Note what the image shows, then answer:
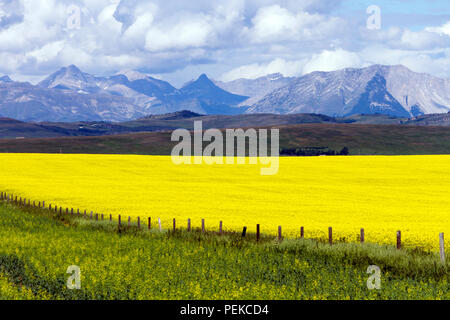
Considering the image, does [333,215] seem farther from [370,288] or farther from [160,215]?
[370,288]

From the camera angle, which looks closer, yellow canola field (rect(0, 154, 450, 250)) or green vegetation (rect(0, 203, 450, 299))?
green vegetation (rect(0, 203, 450, 299))

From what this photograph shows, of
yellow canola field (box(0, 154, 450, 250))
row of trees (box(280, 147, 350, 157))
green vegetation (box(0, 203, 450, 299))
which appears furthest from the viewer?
row of trees (box(280, 147, 350, 157))

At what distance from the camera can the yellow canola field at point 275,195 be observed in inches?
1227

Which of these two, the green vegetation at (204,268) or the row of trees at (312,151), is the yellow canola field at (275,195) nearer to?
the green vegetation at (204,268)

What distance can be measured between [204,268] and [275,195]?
30.4 meters

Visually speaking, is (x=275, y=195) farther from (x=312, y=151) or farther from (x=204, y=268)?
(x=312, y=151)

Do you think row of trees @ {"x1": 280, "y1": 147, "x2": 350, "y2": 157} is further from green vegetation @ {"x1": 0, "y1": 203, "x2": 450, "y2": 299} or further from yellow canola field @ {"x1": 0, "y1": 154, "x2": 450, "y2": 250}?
green vegetation @ {"x1": 0, "y1": 203, "x2": 450, "y2": 299}

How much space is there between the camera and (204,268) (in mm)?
18297

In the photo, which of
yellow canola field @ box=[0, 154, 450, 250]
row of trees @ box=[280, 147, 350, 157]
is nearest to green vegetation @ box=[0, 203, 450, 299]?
yellow canola field @ box=[0, 154, 450, 250]

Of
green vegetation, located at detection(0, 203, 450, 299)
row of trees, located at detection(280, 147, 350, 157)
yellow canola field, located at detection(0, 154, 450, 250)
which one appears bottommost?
green vegetation, located at detection(0, 203, 450, 299)

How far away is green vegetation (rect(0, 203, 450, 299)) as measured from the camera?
49.1 feet

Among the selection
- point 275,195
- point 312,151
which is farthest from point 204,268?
point 312,151

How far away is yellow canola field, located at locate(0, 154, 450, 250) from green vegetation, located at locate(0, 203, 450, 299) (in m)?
4.75
